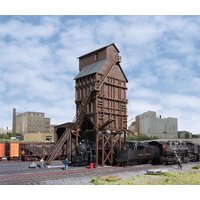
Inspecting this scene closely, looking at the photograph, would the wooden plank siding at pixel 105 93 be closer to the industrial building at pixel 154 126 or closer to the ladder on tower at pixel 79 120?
the ladder on tower at pixel 79 120

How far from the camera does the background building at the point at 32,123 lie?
88938 mm

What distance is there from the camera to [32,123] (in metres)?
94.9

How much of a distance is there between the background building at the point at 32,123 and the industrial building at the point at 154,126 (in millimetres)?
29555

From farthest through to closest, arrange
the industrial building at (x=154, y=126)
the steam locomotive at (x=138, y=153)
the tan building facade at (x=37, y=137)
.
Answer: the tan building facade at (x=37, y=137) < the industrial building at (x=154, y=126) < the steam locomotive at (x=138, y=153)

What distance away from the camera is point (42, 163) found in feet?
108

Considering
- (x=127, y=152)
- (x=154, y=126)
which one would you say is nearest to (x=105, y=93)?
(x=127, y=152)

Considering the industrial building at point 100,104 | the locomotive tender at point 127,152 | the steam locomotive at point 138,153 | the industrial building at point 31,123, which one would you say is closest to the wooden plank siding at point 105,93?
the industrial building at point 100,104

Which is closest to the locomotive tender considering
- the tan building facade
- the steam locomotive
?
the steam locomotive

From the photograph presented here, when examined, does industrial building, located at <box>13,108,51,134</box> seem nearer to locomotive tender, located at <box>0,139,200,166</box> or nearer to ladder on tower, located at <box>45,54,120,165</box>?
locomotive tender, located at <box>0,139,200,166</box>

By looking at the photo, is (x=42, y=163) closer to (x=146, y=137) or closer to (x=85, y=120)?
(x=85, y=120)

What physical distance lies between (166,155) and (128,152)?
23.4 ft

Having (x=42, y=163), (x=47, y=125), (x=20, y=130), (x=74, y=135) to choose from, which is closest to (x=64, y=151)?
(x=74, y=135)

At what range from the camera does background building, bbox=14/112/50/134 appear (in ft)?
292

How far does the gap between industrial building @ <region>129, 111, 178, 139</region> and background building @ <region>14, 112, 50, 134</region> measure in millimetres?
29555
